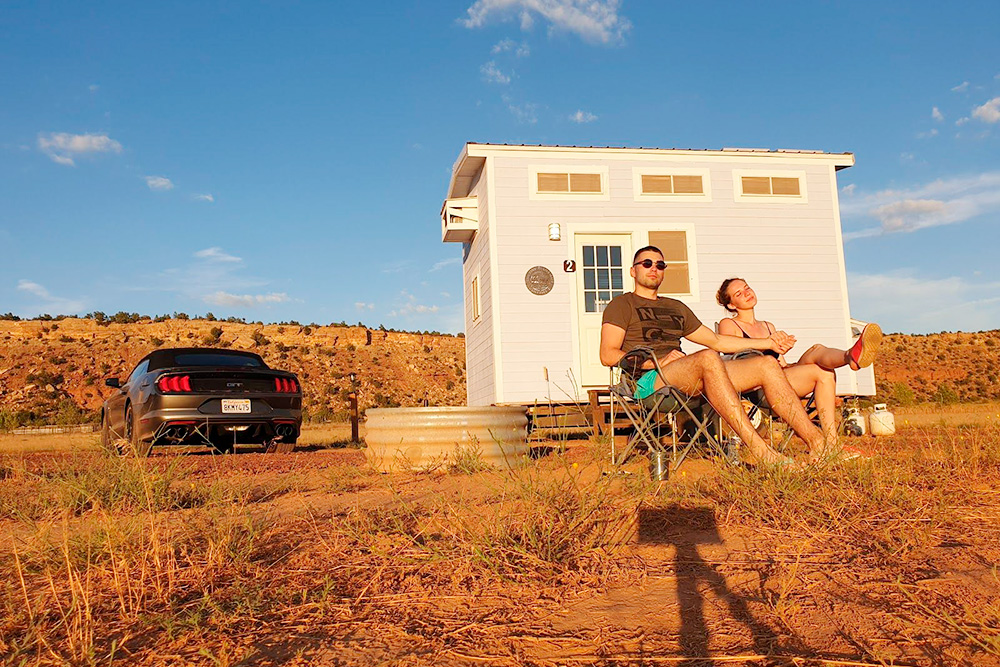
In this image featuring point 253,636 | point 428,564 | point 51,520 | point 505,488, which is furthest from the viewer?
point 51,520

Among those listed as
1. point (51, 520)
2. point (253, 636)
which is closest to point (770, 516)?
point (253, 636)

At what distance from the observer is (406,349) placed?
43031 millimetres

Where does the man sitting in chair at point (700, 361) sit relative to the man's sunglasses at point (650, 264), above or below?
below

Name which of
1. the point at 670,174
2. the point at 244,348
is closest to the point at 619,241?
the point at 670,174

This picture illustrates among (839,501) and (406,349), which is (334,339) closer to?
(406,349)

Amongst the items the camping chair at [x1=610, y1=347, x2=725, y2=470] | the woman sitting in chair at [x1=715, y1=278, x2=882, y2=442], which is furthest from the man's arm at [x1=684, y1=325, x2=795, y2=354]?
the camping chair at [x1=610, y1=347, x2=725, y2=470]

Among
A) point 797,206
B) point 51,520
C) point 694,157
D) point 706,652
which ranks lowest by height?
point 706,652

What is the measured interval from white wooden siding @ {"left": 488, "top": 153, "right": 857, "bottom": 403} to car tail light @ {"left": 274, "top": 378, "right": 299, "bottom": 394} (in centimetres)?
260

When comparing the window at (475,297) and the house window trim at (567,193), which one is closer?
the house window trim at (567,193)

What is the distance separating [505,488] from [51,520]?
5.59ft

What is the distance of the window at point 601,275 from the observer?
9.67 metres

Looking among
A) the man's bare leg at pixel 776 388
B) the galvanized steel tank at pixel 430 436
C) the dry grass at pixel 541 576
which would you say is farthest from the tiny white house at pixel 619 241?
the dry grass at pixel 541 576

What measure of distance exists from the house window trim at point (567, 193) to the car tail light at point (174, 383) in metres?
4.76

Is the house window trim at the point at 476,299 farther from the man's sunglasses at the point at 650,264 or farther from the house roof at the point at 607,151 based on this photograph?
the man's sunglasses at the point at 650,264
